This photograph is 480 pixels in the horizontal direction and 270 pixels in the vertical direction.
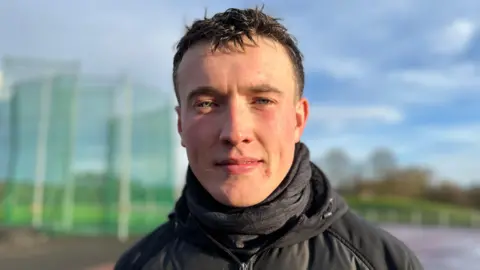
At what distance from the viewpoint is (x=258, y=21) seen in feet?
4.21

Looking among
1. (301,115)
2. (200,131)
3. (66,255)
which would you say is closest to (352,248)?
(301,115)

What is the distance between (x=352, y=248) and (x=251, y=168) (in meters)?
0.33

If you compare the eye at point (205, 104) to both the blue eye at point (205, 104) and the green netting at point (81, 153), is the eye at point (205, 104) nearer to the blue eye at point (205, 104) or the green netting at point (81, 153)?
the blue eye at point (205, 104)

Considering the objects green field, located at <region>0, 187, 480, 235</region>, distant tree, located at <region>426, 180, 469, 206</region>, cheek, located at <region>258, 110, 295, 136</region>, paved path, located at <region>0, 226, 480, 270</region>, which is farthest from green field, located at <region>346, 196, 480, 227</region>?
cheek, located at <region>258, 110, 295, 136</region>

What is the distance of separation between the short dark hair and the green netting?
12.1 metres

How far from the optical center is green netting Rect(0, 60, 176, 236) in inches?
515

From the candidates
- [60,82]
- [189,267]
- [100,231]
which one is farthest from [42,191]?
[189,267]

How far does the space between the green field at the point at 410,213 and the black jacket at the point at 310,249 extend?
1913 centimetres

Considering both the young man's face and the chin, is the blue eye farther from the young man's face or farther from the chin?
the chin

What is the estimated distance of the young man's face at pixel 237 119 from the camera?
1.20 meters

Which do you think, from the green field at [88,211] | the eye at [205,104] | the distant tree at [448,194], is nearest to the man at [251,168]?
the eye at [205,104]

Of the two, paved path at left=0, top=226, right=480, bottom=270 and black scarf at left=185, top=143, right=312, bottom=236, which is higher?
black scarf at left=185, top=143, right=312, bottom=236

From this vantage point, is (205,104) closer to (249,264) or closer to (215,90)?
(215,90)

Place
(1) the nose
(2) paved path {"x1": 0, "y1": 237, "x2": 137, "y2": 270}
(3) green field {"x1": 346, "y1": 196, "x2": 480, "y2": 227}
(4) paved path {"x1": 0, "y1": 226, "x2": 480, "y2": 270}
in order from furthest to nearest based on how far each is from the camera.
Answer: (3) green field {"x1": 346, "y1": 196, "x2": 480, "y2": 227}
(2) paved path {"x1": 0, "y1": 237, "x2": 137, "y2": 270}
(4) paved path {"x1": 0, "y1": 226, "x2": 480, "y2": 270}
(1) the nose
